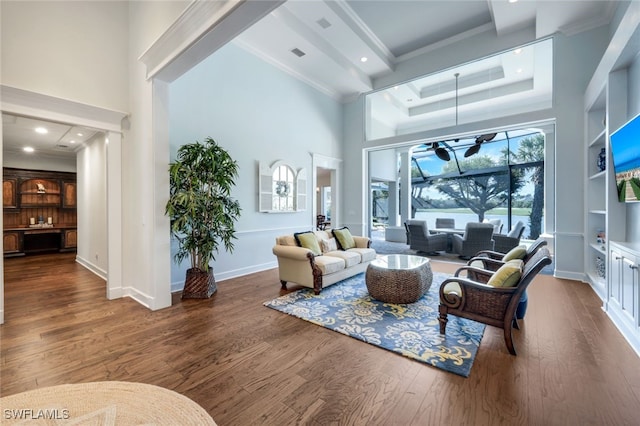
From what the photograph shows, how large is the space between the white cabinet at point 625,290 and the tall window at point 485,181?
484 cm

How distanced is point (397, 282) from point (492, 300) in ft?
3.79

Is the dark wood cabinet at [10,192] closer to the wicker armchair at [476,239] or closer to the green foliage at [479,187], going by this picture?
the wicker armchair at [476,239]

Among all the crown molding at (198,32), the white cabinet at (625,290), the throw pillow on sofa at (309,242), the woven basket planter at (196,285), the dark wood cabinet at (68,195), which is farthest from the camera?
the dark wood cabinet at (68,195)

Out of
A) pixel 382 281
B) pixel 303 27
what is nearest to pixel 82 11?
pixel 303 27

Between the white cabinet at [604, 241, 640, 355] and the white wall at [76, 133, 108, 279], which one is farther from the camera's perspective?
the white wall at [76, 133, 108, 279]

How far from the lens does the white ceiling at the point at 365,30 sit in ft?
→ 14.3

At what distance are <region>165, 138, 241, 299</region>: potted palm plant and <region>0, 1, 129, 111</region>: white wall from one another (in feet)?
4.23

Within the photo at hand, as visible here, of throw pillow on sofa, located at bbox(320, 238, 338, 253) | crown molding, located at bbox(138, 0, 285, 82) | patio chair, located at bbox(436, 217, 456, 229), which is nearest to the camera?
crown molding, located at bbox(138, 0, 285, 82)

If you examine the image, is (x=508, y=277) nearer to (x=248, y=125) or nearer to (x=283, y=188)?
(x=283, y=188)

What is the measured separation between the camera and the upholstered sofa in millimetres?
3901

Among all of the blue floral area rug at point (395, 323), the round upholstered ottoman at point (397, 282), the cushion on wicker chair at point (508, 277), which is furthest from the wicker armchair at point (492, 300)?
the round upholstered ottoman at point (397, 282)

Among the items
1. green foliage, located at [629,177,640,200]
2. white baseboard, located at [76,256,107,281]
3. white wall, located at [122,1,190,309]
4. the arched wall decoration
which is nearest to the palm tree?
green foliage, located at [629,177,640,200]

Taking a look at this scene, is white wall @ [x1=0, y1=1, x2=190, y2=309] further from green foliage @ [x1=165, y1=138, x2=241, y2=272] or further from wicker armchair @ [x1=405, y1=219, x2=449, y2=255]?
wicker armchair @ [x1=405, y1=219, x2=449, y2=255]

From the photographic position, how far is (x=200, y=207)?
3635 mm
